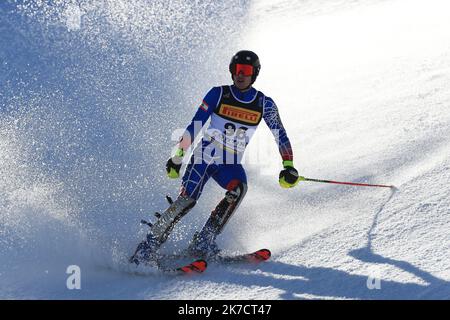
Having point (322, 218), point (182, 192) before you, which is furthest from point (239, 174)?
point (322, 218)

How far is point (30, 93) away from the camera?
11.0m

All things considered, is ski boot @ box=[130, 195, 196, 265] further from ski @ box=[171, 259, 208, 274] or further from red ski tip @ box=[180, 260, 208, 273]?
red ski tip @ box=[180, 260, 208, 273]

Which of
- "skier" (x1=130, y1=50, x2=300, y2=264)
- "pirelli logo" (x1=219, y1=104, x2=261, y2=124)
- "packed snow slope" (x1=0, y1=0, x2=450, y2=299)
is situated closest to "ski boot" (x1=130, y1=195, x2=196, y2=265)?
"skier" (x1=130, y1=50, x2=300, y2=264)

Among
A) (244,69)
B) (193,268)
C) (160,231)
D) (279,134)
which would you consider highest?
(244,69)

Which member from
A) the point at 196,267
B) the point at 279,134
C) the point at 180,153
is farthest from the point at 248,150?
the point at 196,267

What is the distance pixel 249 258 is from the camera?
5.06 meters

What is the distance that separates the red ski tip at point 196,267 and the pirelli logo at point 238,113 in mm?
1372

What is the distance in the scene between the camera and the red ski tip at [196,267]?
190 inches

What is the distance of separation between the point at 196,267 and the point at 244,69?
1823mm

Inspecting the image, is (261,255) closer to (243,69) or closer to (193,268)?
(193,268)

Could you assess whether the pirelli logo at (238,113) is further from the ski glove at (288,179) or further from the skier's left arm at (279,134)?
the ski glove at (288,179)

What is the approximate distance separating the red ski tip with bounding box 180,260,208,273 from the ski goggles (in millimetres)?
1733

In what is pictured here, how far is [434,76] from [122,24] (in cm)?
692

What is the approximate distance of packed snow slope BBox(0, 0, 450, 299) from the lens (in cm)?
476
